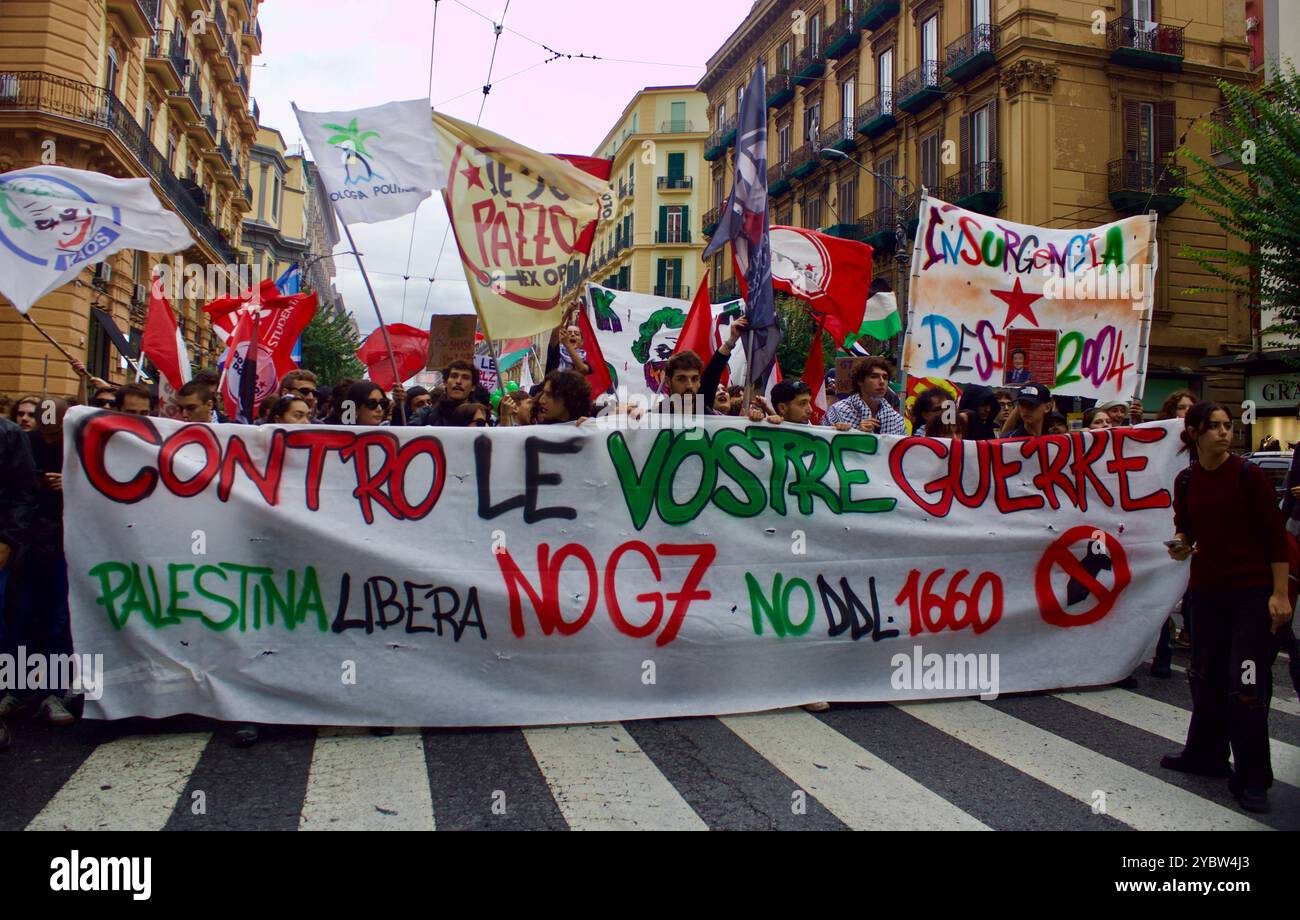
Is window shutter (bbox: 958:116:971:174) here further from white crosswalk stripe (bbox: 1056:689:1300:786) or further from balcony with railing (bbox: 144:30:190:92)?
white crosswalk stripe (bbox: 1056:689:1300:786)

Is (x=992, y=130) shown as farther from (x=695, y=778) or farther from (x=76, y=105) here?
(x=695, y=778)

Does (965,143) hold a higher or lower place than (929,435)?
higher

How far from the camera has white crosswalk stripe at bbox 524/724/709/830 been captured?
142 inches

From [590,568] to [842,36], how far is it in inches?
1269

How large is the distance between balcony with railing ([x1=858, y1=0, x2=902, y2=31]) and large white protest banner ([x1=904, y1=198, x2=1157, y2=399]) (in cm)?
2551

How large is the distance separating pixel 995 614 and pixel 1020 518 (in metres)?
0.59

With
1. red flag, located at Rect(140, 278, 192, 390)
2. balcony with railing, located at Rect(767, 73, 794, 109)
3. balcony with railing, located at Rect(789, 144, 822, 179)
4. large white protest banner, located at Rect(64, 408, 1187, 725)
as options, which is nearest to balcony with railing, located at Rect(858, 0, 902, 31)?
balcony with railing, located at Rect(789, 144, 822, 179)

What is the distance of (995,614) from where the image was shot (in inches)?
221

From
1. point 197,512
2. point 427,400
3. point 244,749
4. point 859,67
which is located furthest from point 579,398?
point 859,67

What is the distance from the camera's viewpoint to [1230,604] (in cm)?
425

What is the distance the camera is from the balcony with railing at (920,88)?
2759 cm

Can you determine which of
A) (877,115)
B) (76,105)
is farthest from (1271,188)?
(76,105)

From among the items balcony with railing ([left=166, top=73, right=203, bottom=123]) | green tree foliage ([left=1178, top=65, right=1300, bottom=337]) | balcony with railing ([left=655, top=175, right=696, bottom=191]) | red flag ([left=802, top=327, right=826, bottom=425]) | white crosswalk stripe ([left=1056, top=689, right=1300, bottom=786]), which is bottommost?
white crosswalk stripe ([left=1056, top=689, right=1300, bottom=786])

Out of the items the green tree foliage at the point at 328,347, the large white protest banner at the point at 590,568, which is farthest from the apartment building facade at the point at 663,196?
the large white protest banner at the point at 590,568
